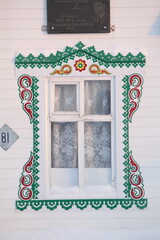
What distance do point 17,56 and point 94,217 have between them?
1982 mm

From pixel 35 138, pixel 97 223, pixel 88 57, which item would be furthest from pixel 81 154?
pixel 88 57

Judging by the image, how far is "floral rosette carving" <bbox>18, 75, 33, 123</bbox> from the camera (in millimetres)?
4184

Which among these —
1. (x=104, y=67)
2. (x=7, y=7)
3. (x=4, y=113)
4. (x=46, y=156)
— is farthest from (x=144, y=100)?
(x=7, y=7)

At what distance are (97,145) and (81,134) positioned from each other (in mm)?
227

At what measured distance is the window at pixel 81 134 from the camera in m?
4.24

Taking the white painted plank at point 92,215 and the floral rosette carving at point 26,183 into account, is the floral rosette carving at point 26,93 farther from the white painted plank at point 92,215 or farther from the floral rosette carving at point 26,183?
the white painted plank at point 92,215

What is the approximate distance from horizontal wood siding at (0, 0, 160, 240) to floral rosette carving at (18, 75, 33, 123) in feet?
0.19

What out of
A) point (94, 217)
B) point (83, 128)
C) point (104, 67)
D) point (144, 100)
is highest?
point (104, 67)

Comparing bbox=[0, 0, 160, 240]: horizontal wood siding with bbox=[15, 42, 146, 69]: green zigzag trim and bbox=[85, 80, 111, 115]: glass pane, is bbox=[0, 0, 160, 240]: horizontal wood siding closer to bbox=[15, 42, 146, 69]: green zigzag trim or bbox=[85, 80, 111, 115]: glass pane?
bbox=[15, 42, 146, 69]: green zigzag trim

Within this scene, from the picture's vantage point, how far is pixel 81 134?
427 cm

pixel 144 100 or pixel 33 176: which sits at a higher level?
pixel 144 100

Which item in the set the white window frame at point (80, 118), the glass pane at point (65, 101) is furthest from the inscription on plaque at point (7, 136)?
the glass pane at point (65, 101)

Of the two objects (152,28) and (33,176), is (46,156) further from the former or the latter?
(152,28)

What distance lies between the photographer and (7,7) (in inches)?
164
